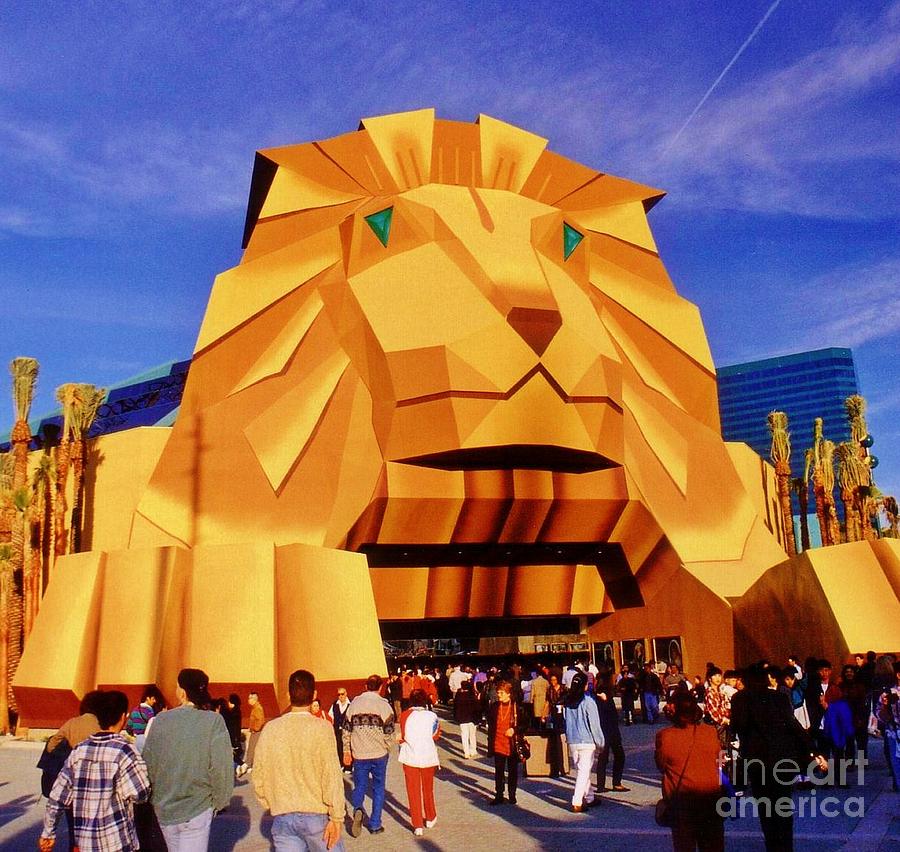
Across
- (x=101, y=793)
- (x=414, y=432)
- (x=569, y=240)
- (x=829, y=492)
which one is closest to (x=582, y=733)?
(x=101, y=793)

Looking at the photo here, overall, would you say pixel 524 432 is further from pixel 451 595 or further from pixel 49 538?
pixel 49 538

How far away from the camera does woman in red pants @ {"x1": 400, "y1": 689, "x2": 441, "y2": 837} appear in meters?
8.80

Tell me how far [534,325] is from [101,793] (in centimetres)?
1784

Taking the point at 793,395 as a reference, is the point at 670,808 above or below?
below

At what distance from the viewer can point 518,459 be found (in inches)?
918

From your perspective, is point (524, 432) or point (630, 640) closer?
point (524, 432)

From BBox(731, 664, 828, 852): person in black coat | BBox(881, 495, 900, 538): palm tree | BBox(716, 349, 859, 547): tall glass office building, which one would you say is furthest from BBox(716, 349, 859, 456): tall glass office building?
BBox(731, 664, 828, 852): person in black coat

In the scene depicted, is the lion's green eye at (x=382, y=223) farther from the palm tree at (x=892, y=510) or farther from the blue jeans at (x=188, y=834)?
the palm tree at (x=892, y=510)

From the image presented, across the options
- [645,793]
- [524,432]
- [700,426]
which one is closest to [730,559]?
[700,426]

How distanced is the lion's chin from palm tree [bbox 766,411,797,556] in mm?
14014

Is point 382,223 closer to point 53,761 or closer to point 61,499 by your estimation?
point 61,499

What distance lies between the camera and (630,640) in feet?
91.7

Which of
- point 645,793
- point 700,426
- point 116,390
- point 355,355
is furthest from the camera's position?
point 116,390

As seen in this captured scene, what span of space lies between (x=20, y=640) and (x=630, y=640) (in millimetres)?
17627
